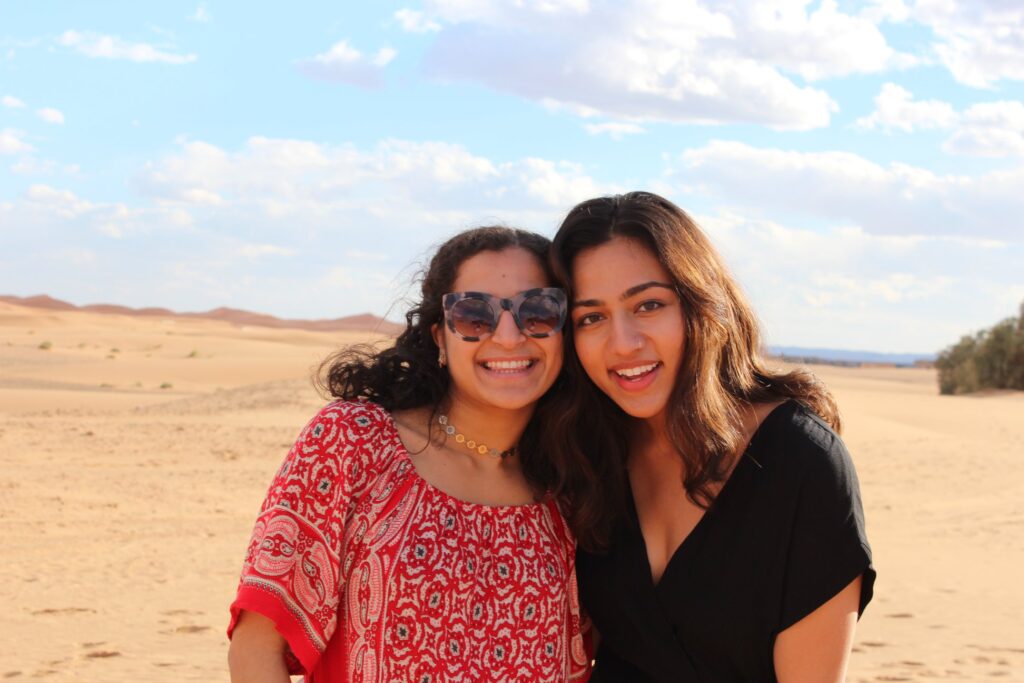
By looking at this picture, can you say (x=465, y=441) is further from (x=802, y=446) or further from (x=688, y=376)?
(x=802, y=446)

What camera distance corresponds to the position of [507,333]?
322cm

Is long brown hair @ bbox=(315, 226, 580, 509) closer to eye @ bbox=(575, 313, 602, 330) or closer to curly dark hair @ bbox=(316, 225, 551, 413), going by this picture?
curly dark hair @ bbox=(316, 225, 551, 413)

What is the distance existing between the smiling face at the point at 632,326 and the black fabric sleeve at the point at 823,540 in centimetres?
47

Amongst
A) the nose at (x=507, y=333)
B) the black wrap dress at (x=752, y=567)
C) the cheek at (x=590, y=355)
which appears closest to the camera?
the black wrap dress at (x=752, y=567)

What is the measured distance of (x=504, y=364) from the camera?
10.8 feet

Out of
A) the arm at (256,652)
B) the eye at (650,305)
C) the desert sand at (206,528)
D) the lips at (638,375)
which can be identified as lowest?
the desert sand at (206,528)

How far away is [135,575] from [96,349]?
34181mm

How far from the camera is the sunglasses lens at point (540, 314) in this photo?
10.7 feet

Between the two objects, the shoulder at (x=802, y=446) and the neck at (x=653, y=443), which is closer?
the shoulder at (x=802, y=446)

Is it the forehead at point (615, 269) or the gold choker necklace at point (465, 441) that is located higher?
the forehead at point (615, 269)

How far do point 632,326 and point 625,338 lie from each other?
6cm

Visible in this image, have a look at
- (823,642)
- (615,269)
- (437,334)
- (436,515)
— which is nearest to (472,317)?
(437,334)

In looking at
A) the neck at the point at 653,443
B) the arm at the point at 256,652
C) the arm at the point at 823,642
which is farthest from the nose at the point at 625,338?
the arm at the point at 256,652

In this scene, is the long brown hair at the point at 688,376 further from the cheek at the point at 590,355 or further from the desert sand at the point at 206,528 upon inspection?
the desert sand at the point at 206,528
